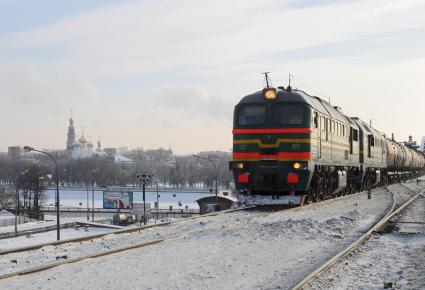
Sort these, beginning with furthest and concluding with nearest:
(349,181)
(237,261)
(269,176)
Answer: (349,181) → (269,176) → (237,261)

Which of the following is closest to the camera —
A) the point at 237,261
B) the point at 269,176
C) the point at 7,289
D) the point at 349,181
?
the point at 7,289

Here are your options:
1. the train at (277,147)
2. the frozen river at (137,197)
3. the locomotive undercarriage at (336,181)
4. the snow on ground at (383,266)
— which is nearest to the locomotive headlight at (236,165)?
the train at (277,147)

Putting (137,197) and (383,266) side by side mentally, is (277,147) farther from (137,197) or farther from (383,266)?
(137,197)

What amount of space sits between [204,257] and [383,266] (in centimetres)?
338

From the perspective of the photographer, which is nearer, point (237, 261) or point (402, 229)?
point (237, 261)

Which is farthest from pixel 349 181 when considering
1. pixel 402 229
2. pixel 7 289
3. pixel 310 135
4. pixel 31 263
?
pixel 7 289

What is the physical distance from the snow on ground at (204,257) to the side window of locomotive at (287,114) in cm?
491

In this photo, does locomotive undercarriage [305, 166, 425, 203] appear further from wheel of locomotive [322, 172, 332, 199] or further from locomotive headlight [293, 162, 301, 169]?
locomotive headlight [293, 162, 301, 169]

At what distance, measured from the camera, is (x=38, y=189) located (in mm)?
98875

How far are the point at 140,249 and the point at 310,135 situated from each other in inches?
407

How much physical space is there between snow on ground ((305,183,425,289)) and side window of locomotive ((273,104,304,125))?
7158mm

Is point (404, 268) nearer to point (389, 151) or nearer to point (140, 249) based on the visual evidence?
point (140, 249)

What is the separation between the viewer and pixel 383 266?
9.87 m

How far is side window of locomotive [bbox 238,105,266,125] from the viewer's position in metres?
20.6
